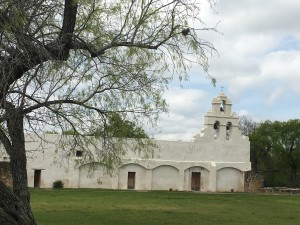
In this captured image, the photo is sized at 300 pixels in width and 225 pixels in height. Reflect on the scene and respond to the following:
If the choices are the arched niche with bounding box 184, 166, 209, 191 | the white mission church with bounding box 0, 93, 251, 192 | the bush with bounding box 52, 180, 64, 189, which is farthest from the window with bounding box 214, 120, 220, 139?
the bush with bounding box 52, 180, 64, 189

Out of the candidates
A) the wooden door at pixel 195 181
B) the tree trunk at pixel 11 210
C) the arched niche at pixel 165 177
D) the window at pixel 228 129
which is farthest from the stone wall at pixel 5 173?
the tree trunk at pixel 11 210

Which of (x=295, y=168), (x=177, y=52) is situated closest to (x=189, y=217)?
(x=177, y=52)

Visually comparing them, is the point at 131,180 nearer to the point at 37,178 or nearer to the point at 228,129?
the point at 37,178

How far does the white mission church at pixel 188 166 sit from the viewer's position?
117 ft

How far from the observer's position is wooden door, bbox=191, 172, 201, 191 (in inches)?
1529

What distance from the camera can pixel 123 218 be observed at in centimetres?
1670

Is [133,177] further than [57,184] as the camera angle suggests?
Yes

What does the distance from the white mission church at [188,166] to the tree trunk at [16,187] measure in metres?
24.0

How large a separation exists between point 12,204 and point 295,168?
43.5 m

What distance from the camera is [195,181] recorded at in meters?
39.2

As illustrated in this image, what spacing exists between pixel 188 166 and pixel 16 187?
28337 mm

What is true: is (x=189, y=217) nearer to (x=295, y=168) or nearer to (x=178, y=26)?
(x=178, y=26)

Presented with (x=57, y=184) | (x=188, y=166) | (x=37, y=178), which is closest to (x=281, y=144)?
(x=188, y=166)

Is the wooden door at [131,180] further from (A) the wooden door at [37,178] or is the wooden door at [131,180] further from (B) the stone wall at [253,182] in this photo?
(B) the stone wall at [253,182]
